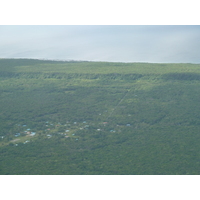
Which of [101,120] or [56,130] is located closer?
[56,130]

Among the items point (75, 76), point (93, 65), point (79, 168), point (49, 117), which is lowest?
point (79, 168)

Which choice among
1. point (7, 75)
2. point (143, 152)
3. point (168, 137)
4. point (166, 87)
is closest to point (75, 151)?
point (143, 152)

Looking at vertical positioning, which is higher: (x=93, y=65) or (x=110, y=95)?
(x=93, y=65)

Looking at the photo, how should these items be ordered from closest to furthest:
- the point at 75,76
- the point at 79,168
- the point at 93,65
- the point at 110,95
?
1. the point at 79,168
2. the point at 110,95
3. the point at 75,76
4. the point at 93,65

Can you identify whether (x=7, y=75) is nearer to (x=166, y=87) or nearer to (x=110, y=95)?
(x=110, y=95)

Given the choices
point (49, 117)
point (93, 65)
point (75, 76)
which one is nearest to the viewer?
point (49, 117)

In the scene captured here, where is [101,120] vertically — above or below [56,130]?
above

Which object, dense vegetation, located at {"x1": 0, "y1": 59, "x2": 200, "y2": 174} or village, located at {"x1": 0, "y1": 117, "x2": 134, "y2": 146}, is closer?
dense vegetation, located at {"x1": 0, "y1": 59, "x2": 200, "y2": 174}

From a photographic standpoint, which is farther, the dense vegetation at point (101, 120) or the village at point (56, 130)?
the village at point (56, 130)
